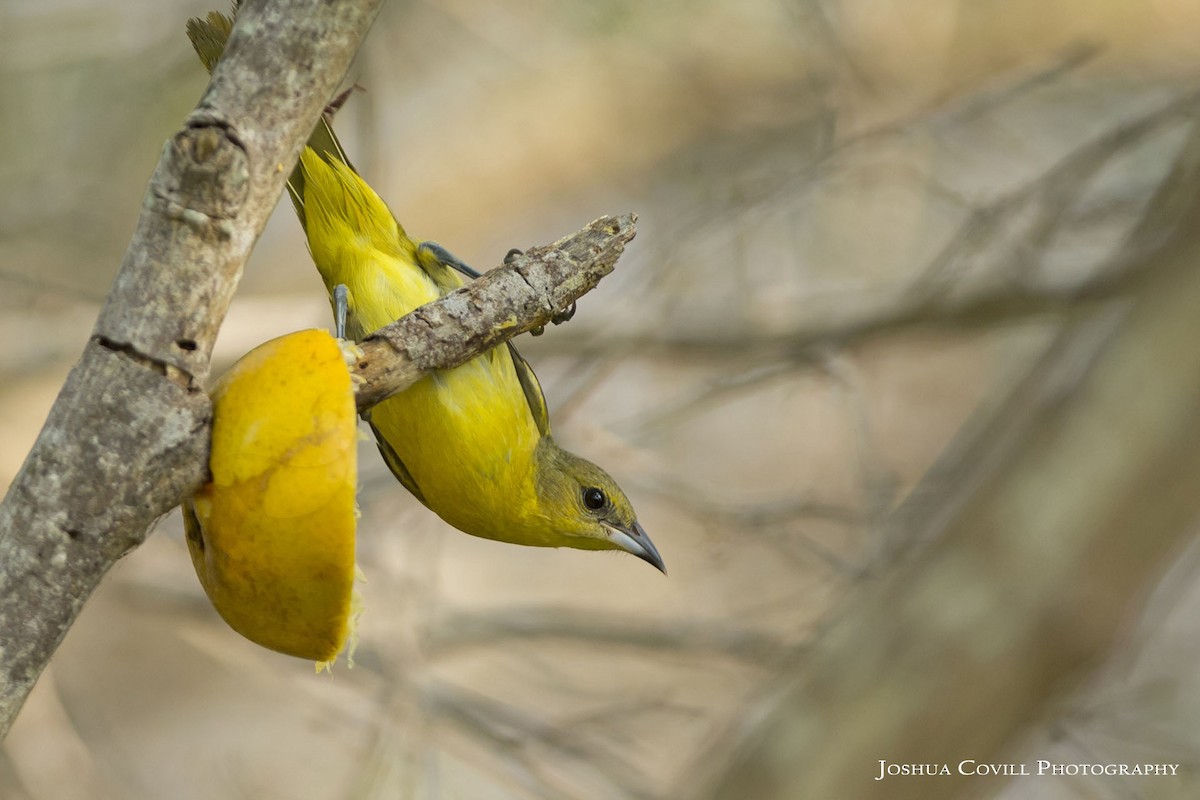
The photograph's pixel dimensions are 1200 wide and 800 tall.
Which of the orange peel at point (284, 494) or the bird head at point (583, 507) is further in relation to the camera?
the bird head at point (583, 507)

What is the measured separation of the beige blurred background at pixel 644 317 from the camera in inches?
233

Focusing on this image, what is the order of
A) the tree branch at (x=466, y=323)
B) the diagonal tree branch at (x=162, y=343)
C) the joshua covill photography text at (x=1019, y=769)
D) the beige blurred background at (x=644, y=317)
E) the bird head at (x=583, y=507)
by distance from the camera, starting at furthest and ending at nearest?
1. the beige blurred background at (x=644, y=317)
2. the joshua covill photography text at (x=1019, y=769)
3. the bird head at (x=583, y=507)
4. the tree branch at (x=466, y=323)
5. the diagonal tree branch at (x=162, y=343)

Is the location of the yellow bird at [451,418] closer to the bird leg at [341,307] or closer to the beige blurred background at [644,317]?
the bird leg at [341,307]

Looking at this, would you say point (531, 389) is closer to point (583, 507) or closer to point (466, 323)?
Answer: point (583, 507)

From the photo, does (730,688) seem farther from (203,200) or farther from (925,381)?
(203,200)

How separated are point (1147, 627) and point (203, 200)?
5.73 meters

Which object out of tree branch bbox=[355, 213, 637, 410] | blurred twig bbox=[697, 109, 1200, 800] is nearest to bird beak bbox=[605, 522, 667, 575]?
tree branch bbox=[355, 213, 637, 410]

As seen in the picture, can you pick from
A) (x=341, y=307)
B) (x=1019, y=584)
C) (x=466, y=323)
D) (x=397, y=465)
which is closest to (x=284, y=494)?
(x=466, y=323)

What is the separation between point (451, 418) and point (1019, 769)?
3.53m

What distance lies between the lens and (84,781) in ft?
18.2

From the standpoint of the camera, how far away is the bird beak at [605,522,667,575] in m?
3.82

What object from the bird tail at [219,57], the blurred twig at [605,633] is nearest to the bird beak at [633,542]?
the bird tail at [219,57]

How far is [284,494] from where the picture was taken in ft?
5.85

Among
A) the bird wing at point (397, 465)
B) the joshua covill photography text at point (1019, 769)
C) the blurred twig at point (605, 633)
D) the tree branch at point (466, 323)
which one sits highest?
the blurred twig at point (605, 633)
